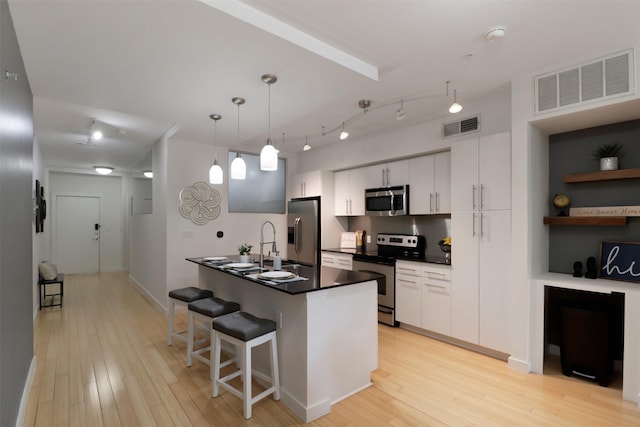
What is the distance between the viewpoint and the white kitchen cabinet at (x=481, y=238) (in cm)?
308

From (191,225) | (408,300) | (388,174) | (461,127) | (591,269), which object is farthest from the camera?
(191,225)

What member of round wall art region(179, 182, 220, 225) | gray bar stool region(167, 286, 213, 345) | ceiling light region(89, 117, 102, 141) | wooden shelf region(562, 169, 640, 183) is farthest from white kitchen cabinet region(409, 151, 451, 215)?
ceiling light region(89, 117, 102, 141)

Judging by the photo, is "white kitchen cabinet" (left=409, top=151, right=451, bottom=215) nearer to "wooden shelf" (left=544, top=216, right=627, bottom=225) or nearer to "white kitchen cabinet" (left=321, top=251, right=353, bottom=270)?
"wooden shelf" (left=544, top=216, right=627, bottom=225)

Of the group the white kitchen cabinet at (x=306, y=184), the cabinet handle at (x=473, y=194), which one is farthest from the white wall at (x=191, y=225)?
the cabinet handle at (x=473, y=194)

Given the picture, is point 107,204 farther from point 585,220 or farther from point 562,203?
point 585,220

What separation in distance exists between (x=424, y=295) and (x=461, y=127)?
1.98 meters

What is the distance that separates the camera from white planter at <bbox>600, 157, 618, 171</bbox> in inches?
109

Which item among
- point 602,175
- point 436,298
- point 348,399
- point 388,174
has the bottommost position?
point 348,399

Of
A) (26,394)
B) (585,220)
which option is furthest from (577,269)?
(26,394)

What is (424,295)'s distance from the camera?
3742 mm

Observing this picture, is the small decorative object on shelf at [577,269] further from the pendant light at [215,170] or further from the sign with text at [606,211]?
the pendant light at [215,170]

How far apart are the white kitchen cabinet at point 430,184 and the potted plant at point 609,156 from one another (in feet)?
4.50

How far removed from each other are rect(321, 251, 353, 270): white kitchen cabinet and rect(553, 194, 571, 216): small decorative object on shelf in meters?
2.52

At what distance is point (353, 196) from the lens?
5020mm
